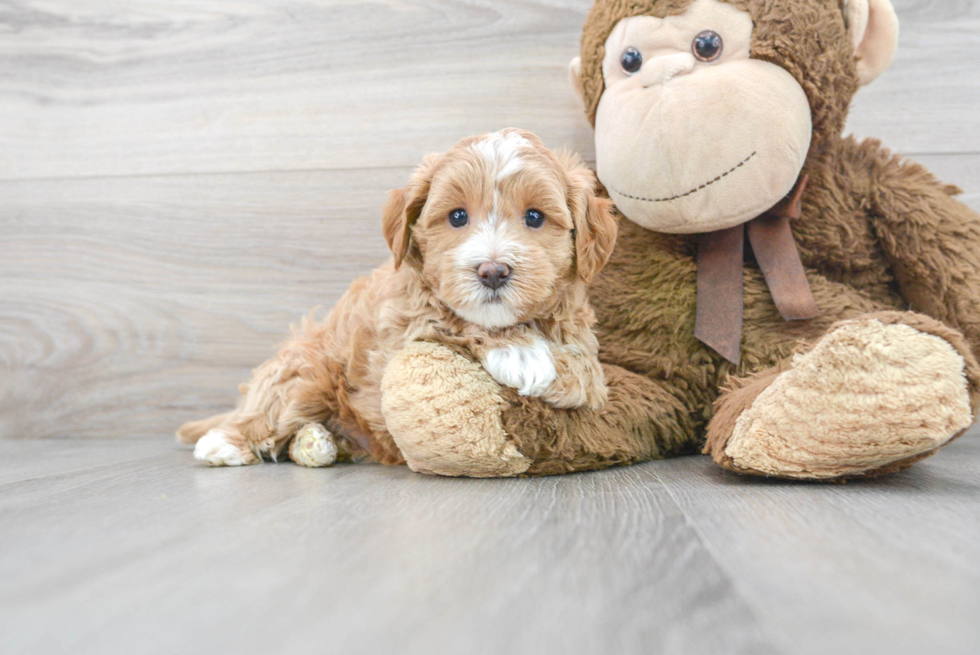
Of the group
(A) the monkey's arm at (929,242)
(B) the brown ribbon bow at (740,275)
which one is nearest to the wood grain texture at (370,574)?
(B) the brown ribbon bow at (740,275)

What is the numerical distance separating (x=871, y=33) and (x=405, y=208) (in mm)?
971

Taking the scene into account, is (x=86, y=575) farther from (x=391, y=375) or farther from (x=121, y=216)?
(x=121, y=216)

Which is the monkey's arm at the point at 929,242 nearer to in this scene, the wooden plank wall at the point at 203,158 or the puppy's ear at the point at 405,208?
the wooden plank wall at the point at 203,158

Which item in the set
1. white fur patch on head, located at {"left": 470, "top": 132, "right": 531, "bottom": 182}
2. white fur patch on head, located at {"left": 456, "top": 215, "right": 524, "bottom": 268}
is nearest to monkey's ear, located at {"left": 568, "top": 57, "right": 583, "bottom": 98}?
white fur patch on head, located at {"left": 470, "top": 132, "right": 531, "bottom": 182}

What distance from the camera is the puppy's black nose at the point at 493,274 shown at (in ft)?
3.65

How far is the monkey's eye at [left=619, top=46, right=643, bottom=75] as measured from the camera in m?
1.37

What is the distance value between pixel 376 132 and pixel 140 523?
125 cm

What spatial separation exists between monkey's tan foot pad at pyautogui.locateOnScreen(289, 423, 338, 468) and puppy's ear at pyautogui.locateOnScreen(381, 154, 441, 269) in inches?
16.1

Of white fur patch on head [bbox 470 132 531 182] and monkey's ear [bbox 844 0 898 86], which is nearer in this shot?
white fur patch on head [bbox 470 132 531 182]

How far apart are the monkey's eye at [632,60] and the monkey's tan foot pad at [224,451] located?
3.56ft

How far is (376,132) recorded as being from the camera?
1.89 metres

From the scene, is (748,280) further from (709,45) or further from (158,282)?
(158,282)

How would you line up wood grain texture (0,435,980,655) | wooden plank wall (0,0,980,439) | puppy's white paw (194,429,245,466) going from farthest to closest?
wooden plank wall (0,0,980,439) < puppy's white paw (194,429,245,466) < wood grain texture (0,435,980,655)

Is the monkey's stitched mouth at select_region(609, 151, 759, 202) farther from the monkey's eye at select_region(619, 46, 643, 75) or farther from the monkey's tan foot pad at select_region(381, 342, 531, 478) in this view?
the monkey's tan foot pad at select_region(381, 342, 531, 478)
